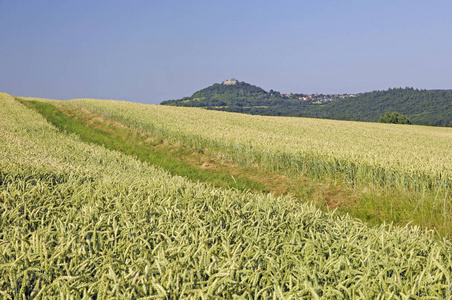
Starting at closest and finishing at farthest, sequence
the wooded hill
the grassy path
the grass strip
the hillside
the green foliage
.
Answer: the hillside < the grassy path < the grass strip < the green foliage < the wooded hill

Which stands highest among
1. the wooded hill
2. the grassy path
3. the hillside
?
the wooded hill

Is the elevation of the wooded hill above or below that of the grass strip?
above

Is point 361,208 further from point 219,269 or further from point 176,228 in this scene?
point 219,269

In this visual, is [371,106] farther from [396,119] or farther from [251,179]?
[251,179]

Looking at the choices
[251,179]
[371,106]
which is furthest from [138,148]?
[371,106]

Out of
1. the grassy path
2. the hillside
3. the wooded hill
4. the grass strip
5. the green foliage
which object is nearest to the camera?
the hillside

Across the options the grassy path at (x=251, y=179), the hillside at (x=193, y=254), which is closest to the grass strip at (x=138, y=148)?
the grassy path at (x=251, y=179)

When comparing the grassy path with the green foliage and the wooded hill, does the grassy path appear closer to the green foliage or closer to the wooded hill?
the green foliage

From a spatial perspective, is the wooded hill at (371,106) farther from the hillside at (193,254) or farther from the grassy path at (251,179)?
the hillside at (193,254)

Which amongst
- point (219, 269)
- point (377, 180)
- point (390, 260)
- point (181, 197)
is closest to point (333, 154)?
point (377, 180)

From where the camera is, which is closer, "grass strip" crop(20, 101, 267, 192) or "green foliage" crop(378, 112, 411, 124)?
"grass strip" crop(20, 101, 267, 192)

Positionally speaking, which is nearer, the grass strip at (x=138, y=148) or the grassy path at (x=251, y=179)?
the grassy path at (x=251, y=179)

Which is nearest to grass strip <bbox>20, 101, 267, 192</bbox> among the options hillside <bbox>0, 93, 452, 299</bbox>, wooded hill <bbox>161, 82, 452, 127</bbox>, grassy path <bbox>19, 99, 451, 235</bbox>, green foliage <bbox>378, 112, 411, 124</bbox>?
grassy path <bbox>19, 99, 451, 235</bbox>

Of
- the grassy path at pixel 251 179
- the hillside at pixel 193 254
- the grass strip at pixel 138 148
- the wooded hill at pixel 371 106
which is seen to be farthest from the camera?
the wooded hill at pixel 371 106
